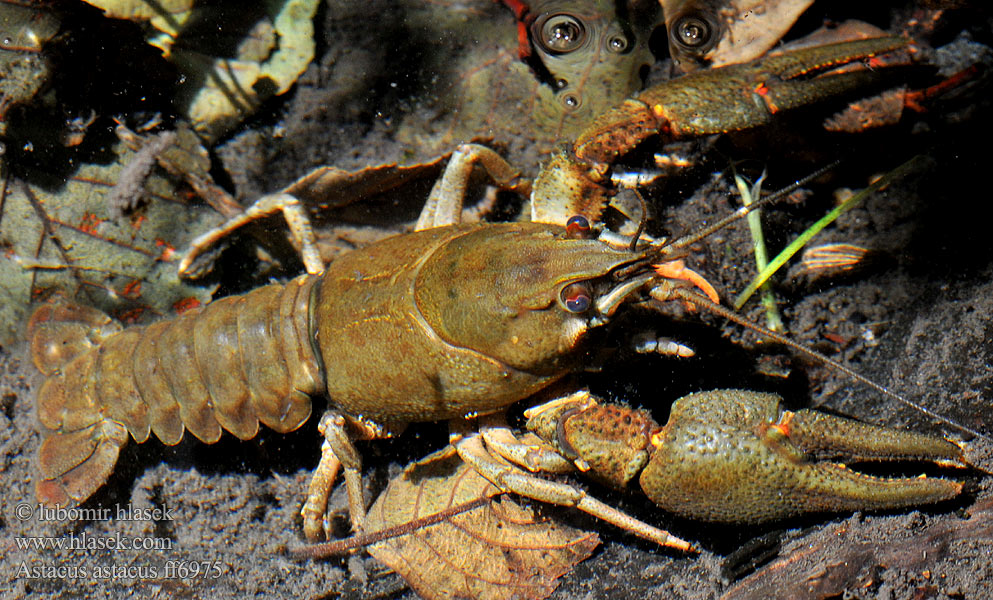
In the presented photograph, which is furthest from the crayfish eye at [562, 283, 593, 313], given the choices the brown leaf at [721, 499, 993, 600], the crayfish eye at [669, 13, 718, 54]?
the crayfish eye at [669, 13, 718, 54]

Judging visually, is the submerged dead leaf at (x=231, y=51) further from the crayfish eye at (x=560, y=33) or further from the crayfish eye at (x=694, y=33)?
the crayfish eye at (x=694, y=33)

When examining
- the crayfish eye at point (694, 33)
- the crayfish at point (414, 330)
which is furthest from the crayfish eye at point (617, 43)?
the crayfish at point (414, 330)

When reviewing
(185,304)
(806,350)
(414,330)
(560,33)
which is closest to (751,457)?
(806,350)

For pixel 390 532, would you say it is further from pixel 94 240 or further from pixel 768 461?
pixel 94 240

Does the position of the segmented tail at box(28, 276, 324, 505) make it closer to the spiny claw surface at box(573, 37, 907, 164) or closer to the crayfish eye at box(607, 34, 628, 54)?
the spiny claw surface at box(573, 37, 907, 164)

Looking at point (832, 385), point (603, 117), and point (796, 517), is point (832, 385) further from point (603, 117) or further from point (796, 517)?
point (603, 117)

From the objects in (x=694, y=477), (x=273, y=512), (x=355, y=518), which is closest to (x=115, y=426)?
(x=273, y=512)
